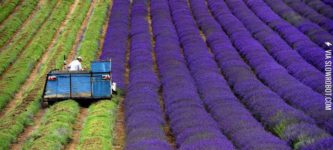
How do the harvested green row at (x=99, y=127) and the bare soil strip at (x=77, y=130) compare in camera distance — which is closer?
the harvested green row at (x=99, y=127)

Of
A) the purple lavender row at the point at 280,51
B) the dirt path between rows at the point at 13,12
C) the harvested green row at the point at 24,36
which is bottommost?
the dirt path between rows at the point at 13,12

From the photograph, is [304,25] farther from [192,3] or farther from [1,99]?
[1,99]

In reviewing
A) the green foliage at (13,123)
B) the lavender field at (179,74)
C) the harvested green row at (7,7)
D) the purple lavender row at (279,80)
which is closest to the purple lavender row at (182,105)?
the lavender field at (179,74)

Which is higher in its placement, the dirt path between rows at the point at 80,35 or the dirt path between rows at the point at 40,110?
the dirt path between rows at the point at 40,110

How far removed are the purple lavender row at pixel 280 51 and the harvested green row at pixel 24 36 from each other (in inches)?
526

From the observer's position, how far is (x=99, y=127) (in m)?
16.3

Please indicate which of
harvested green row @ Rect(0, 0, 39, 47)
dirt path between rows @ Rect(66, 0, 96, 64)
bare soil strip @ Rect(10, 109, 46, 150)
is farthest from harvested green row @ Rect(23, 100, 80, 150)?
harvested green row @ Rect(0, 0, 39, 47)

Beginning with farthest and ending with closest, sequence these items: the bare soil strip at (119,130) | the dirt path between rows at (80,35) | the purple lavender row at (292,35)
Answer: the dirt path between rows at (80,35) < the purple lavender row at (292,35) < the bare soil strip at (119,130)

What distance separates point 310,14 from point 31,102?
1992 centimetres

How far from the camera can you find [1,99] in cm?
2127

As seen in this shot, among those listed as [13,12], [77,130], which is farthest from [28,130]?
[13,12]

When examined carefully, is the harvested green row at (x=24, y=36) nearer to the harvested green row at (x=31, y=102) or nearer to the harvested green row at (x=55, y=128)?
the harvested green row at (x=31, y=102)

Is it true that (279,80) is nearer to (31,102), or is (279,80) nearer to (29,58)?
(31,102)

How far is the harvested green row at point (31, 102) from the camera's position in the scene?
1675 cm
